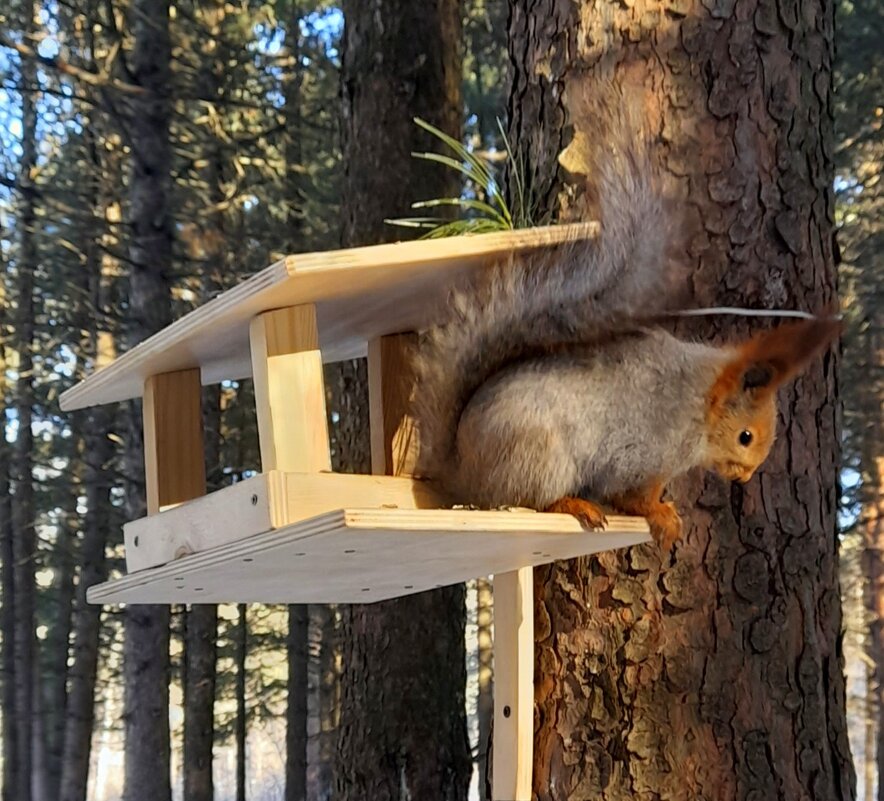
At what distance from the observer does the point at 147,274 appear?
135 inches

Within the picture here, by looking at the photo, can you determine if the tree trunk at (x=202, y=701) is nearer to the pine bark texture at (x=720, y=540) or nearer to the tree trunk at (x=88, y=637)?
the tree trunk at (x=88, y=637)

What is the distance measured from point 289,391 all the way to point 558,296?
30 cm

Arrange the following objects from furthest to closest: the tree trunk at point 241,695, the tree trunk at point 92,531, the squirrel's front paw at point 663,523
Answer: the tree trunk at point 241,695, the tree trunk at point 92,531, the squirrel's front paw at point 663,523

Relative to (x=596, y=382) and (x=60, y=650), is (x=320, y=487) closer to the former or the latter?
(x=596, y=382)

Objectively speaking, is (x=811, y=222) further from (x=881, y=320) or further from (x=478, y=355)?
(x=881, y=320)

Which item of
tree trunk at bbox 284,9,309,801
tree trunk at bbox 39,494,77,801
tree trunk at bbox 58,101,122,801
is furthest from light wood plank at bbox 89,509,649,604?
tree trunk at bbox 39,494,77,801

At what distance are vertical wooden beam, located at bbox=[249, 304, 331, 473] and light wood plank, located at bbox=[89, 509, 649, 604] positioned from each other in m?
0.11

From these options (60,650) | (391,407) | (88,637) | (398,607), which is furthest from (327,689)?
(391,407)

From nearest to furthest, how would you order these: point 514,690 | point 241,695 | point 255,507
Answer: point 255,507
point 514,690
point 241,695

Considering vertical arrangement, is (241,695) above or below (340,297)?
below

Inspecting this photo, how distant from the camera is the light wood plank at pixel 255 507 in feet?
3.20

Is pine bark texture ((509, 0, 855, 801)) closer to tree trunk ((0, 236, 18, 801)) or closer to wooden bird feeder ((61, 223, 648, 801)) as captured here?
wooden bird feeder ((61, 223, 648, 801))

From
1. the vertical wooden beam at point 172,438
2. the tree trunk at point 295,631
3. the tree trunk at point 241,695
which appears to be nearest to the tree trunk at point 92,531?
the tree trunk at point 295,631

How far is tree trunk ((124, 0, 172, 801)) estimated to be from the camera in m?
3.41
